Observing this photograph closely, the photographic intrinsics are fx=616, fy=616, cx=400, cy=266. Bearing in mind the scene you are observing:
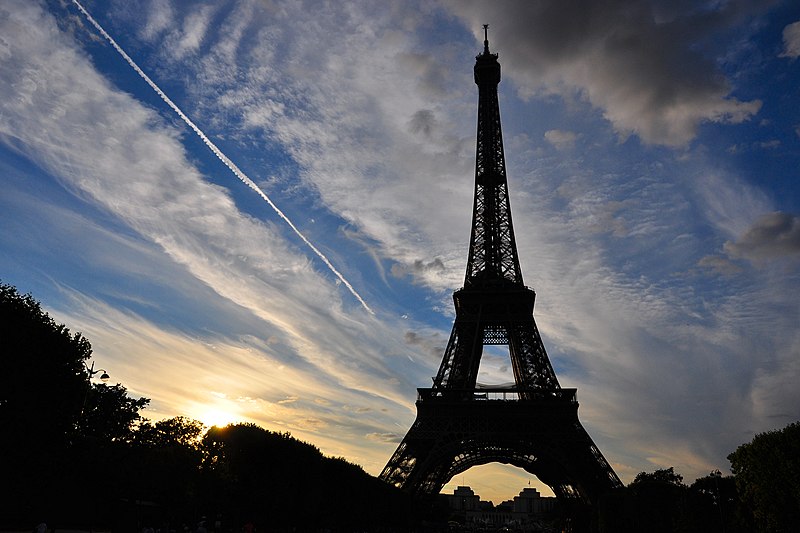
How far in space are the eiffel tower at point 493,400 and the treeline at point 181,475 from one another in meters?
7.60

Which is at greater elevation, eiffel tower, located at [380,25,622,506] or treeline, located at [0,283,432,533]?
eiffel tower, located at [380,25,622,506]

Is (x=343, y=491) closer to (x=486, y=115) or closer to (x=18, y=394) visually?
(x=18, y=394)

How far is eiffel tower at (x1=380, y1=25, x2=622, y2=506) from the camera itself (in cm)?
7250

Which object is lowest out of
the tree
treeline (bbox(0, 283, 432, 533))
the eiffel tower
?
treeline (bbox(0, 283, 432, 533))

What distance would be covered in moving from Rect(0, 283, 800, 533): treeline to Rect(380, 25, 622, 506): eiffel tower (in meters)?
7.60

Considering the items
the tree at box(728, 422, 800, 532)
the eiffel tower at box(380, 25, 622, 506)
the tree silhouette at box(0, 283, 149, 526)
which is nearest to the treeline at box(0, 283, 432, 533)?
the tree silhouette at box(0, 283, 149, 526)

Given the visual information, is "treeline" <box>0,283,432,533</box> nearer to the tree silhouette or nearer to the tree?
the tree silhouette

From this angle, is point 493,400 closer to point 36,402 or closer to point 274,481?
point 274,481

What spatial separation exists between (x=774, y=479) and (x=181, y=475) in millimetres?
43151

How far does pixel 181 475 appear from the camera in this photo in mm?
46438

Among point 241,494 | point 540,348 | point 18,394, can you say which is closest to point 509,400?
point 540,348

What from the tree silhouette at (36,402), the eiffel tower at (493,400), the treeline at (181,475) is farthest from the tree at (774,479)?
the tree silhouette at (36,402)

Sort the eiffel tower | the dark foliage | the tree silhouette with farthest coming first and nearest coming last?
the eiffel tower
the dark foliage
the tree silhouette

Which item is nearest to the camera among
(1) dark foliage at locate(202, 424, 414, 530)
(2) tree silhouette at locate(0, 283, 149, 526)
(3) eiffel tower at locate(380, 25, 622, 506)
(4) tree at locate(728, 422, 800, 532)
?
(2) tree silhouette at locate(0, 283, 149, 526)
